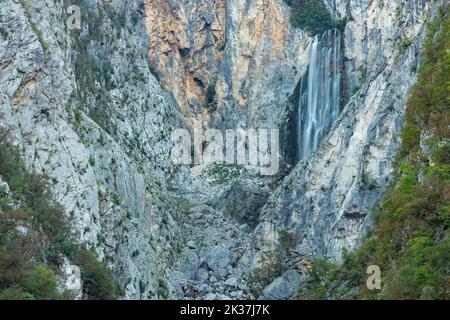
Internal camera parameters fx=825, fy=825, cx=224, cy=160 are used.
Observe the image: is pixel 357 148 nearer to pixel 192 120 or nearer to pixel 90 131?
pixel 90 131

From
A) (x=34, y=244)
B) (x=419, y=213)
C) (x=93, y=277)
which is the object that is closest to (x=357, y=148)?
(x=93, y=277)

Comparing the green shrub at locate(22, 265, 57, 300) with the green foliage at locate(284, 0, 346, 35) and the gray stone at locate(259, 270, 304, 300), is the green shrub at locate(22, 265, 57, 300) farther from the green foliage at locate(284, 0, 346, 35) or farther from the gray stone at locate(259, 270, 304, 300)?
the green foliage at locate(284, 0, 346, 35)

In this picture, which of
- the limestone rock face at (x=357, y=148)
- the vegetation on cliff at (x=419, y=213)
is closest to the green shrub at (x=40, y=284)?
the vegetation on cliff at (x=419, y=213)

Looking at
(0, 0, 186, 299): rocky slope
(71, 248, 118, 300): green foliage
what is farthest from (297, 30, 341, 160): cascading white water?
(71, 248, 118, 300): green foliage

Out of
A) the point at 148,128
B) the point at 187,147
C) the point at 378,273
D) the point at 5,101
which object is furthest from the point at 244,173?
the point at 378,273

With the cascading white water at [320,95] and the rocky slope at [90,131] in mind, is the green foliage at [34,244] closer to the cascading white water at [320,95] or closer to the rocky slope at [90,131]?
the rocky slope at [90,131]
